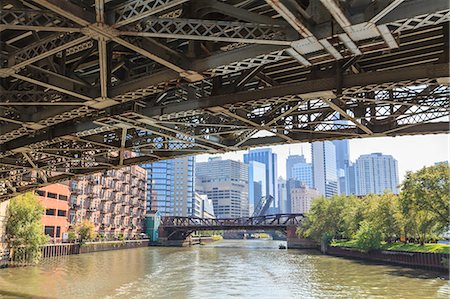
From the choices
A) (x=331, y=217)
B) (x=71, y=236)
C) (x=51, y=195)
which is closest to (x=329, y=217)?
(x=331, y=217)

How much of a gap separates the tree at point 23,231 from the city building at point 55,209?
24767mm

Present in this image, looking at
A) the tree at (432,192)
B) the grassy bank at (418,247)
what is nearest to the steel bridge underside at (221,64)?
the tree at (432,192)

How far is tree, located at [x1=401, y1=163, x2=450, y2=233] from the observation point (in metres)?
48.6

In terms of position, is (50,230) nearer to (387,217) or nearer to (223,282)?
(223,282)

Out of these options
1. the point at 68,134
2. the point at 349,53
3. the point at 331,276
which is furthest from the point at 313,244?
the point at 349,53

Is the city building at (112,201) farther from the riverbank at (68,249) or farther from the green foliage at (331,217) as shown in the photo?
the green foliage at (331,217)

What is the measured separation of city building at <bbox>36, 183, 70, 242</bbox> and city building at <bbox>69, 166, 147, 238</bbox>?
7.55m

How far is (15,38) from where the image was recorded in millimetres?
13016

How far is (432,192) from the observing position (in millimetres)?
49188

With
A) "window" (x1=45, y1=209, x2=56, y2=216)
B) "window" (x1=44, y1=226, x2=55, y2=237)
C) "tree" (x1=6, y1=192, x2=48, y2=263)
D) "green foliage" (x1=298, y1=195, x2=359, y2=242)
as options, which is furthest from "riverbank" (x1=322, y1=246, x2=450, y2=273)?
"window" (x1=45, y1=209, x2=56, y2=216)

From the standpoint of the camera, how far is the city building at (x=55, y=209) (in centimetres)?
8019

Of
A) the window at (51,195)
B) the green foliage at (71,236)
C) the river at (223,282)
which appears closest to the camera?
the river at (223,282)

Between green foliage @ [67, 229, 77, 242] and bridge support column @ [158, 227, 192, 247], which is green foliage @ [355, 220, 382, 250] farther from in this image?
bridge support column @ [158, 227, 192, 247]

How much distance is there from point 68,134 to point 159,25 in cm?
1125
